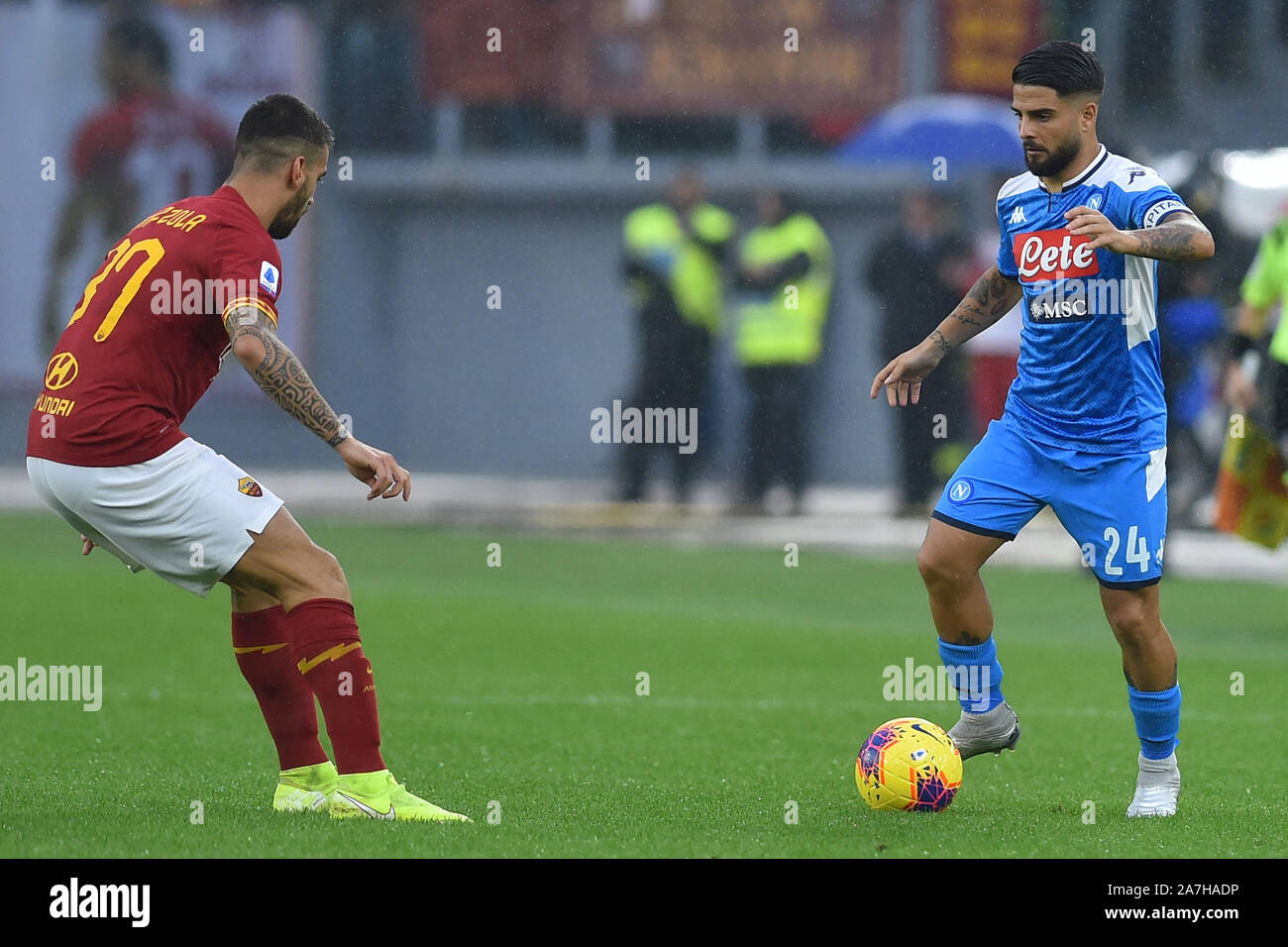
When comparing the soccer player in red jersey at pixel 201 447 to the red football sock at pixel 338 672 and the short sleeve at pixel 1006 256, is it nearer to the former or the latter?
the red football sock at pixel 338 672

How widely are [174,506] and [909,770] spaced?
2.13 m

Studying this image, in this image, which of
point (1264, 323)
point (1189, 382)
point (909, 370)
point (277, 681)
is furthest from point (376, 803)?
point (1189, 382)

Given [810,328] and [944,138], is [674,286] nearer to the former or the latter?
[810,328]

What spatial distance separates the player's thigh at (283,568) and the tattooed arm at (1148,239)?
7.01ft

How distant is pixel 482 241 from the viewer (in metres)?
18.0

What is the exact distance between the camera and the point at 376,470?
4.91 metres

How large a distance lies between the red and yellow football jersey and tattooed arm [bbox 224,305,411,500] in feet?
0.22

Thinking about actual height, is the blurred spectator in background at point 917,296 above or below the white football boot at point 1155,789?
above

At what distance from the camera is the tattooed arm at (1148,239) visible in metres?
4.97

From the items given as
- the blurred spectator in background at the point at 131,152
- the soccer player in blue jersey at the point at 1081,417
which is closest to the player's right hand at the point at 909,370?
the soccer player in blue jersey at the point at 1081,417

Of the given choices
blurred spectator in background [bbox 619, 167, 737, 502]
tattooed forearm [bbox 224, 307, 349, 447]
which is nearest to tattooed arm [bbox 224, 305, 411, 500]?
tattooed forearm [bbox 224, 307, 349, 447]

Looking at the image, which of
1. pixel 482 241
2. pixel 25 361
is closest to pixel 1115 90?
pixel 482 241
